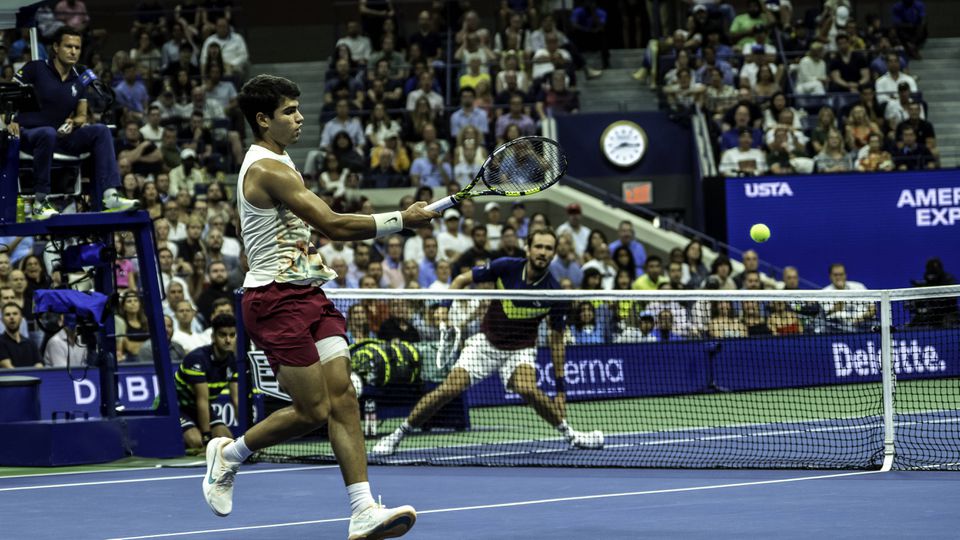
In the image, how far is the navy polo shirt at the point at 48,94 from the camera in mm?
12477

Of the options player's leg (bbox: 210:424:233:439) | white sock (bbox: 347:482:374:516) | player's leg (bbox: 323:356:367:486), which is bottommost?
player's leg (bbox: 210:424:233:439)

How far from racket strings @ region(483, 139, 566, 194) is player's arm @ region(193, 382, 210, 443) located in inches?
216

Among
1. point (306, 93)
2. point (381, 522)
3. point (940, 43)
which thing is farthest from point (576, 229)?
point (381, 522)

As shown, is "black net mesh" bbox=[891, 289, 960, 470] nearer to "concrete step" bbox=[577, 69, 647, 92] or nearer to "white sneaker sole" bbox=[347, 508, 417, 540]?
"white sneaker sole" bbox=[347, 508, 417, 540]

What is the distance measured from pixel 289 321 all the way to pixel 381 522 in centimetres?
109

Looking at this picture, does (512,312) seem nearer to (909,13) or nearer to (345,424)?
(345,424)

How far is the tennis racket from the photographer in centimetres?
866

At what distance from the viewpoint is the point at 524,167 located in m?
8.91

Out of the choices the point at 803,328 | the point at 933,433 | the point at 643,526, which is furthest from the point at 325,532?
the point at 803,328

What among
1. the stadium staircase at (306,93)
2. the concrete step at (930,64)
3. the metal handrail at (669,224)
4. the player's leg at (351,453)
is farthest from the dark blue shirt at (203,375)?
the concrete step at (930,64)

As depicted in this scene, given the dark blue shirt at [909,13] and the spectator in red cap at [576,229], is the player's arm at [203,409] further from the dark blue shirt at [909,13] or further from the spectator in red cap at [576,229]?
the dark blue shirt at [909,13]

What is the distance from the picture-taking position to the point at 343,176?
863 inches

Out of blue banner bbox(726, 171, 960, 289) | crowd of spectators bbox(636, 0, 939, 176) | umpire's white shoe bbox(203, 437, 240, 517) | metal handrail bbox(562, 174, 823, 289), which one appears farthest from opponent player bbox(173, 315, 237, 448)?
crowd of spectators bbox(636, 0, 939, 176)

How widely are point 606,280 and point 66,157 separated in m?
8.90
